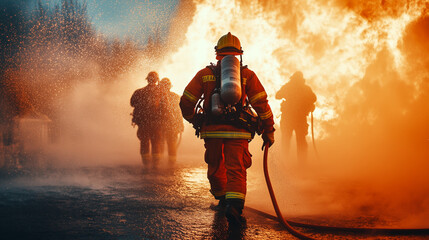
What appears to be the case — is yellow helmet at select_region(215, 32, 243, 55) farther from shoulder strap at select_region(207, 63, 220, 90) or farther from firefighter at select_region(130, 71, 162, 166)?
firefighter at select_region(130, 71, 162, 166)

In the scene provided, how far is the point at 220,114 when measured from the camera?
348 centimetres

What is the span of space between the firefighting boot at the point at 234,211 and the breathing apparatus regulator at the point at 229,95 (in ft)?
2.62

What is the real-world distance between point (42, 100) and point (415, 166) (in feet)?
65.3

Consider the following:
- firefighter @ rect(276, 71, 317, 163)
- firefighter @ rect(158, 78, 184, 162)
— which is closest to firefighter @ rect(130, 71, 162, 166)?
firefighter @ rect(158, 78, 184, 162)

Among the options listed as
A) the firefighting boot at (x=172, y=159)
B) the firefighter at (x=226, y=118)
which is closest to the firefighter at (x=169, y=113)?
the firefighting boot at (x=172, y=159)

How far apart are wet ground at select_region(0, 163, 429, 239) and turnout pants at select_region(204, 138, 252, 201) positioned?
0.29 m

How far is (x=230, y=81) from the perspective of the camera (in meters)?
3.34

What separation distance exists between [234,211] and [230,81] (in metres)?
1.23

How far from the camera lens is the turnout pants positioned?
3354mm

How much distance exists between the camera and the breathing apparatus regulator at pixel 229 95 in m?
3.34

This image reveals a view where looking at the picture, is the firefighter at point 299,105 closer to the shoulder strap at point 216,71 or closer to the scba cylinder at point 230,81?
the shoulder strap at point 216,71

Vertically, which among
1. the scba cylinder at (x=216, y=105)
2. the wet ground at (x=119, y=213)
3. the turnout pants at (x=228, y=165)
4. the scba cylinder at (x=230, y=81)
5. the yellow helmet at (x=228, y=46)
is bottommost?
the wet ground at (x=119, y=213)

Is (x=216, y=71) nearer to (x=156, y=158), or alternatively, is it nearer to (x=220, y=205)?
(x=220, y=205)

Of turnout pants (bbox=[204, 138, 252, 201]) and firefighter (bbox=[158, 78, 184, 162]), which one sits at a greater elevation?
firefighter (bbox=[158, 78, 184, 162])
